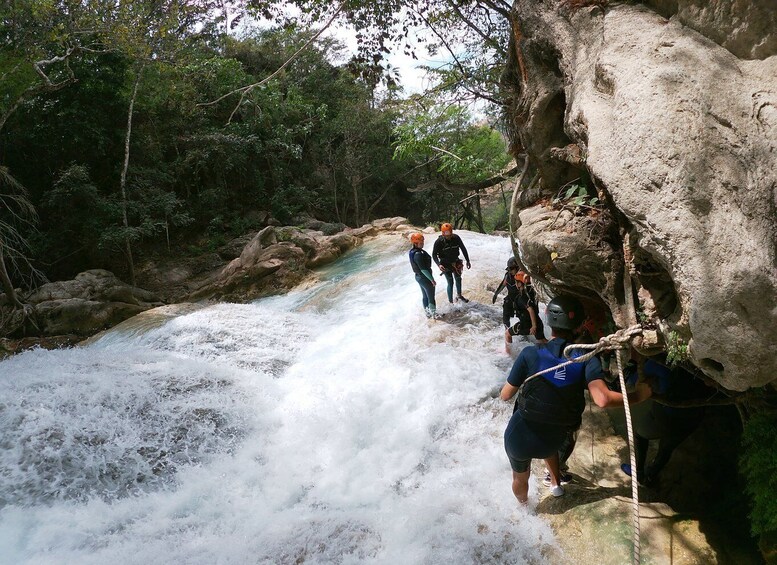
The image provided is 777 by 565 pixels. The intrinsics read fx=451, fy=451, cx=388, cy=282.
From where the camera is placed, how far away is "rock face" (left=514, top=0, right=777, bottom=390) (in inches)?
92.6

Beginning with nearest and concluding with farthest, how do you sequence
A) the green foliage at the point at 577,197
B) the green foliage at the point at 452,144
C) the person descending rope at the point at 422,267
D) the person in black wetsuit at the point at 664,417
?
the person in black wetsuit at the point at 664,417 < the green foliage at the point at 577,197 < the person descending rope at the point at 422,267 < the green foliage at the point at 452,144

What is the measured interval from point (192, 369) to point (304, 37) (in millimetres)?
21444

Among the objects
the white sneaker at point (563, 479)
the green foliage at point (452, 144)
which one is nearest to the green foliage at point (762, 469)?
the white sneaker at point (563, 479)

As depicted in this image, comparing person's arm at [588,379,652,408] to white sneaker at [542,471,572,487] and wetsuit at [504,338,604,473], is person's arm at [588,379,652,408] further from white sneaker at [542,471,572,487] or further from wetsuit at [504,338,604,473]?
white sneaker at [542,471,572,487]

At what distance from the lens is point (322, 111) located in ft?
76.1

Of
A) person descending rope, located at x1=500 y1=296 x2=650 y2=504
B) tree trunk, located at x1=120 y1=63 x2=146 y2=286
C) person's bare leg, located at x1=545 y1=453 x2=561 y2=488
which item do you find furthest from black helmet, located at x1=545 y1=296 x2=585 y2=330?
tree trunk, located at x1=120 y1=63 x2=146 y2=286

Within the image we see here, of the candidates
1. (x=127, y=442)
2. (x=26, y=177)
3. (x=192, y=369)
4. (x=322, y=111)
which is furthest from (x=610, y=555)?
(x=322, y=111)

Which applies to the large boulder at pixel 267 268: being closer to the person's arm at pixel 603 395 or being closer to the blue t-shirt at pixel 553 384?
the blue t-shirt at pixel 553 384

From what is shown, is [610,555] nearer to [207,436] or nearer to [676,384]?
[676,384]

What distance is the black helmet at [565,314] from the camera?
3.15 m

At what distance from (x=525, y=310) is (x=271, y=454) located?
3704 mm

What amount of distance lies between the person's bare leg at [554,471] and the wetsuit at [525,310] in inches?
88.1

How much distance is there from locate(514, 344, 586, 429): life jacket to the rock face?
0.70 metres

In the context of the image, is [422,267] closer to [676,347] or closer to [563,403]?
[563,403]
